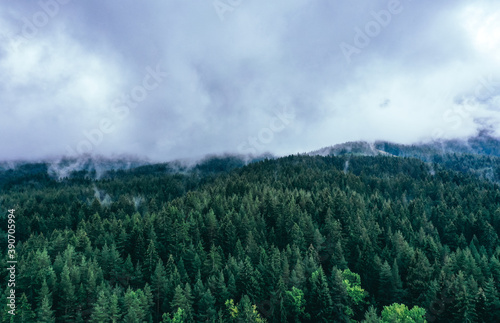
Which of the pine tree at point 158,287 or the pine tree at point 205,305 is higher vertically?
the pine tree at point 158,287

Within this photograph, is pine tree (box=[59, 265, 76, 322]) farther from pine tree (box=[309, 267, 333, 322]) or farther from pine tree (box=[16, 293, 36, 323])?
pine tree (box=[309, 267, 333, 322])

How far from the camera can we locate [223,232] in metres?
90.6

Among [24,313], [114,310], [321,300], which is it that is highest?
[24,313]

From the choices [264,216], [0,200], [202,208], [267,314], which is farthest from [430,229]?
[0,200]

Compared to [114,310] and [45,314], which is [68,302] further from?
[114,310]

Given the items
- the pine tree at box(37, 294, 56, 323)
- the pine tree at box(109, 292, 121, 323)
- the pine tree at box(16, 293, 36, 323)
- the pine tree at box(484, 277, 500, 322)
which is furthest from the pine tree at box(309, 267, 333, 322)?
the pine tree at box(16, 293, 36, 323)

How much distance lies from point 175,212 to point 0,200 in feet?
550

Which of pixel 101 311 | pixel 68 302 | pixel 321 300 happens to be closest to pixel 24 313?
pixel 68 302

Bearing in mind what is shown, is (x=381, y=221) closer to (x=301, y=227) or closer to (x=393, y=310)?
(x=301, y=227)

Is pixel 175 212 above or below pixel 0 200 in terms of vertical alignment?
below

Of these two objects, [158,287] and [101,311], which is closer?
[101,311]

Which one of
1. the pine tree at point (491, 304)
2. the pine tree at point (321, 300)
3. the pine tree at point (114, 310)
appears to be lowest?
the pine tree at point (491, 304)

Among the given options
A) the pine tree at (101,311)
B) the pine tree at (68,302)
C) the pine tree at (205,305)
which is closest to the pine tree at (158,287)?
the pine tree at (205,305)

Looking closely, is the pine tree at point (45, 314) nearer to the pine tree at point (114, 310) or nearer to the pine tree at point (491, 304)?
the pine tree at point (114, 310)
